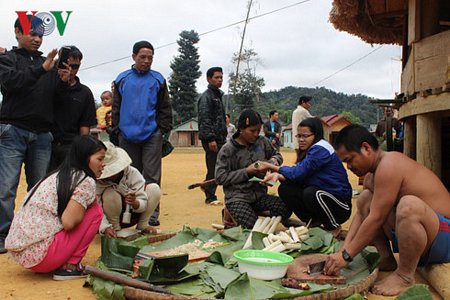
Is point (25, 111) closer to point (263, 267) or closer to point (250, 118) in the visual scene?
point (250, 118)

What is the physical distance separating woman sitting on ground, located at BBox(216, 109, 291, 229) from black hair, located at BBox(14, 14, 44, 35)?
2065 millimetres

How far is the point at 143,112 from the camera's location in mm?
5184

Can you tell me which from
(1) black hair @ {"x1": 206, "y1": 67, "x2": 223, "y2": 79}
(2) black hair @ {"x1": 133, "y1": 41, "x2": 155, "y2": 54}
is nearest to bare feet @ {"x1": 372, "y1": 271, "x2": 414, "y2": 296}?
(2) black hair @ {"x1": 133, "y1": 41, "x2": 155, "y2": 54}

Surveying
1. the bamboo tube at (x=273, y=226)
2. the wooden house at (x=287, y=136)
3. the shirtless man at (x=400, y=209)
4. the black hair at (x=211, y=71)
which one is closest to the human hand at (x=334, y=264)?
the shirtless man at (x=400, y=209)

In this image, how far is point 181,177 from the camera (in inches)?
456

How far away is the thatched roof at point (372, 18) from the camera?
24.2ft

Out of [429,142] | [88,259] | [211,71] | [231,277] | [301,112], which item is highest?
[211,71]

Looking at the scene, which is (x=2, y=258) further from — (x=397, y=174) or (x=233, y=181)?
(x=397, y=174)

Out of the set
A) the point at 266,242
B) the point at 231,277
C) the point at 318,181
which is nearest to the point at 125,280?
the point at 231,277

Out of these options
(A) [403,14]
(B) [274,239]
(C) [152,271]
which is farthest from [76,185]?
(A) [403,14]

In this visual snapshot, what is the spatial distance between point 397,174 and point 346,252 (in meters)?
0.60

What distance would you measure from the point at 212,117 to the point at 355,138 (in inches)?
153

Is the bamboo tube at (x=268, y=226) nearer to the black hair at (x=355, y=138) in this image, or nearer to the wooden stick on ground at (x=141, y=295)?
the black hair at (x=355, y=138)

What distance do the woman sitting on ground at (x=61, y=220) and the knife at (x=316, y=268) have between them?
62.2 inches
